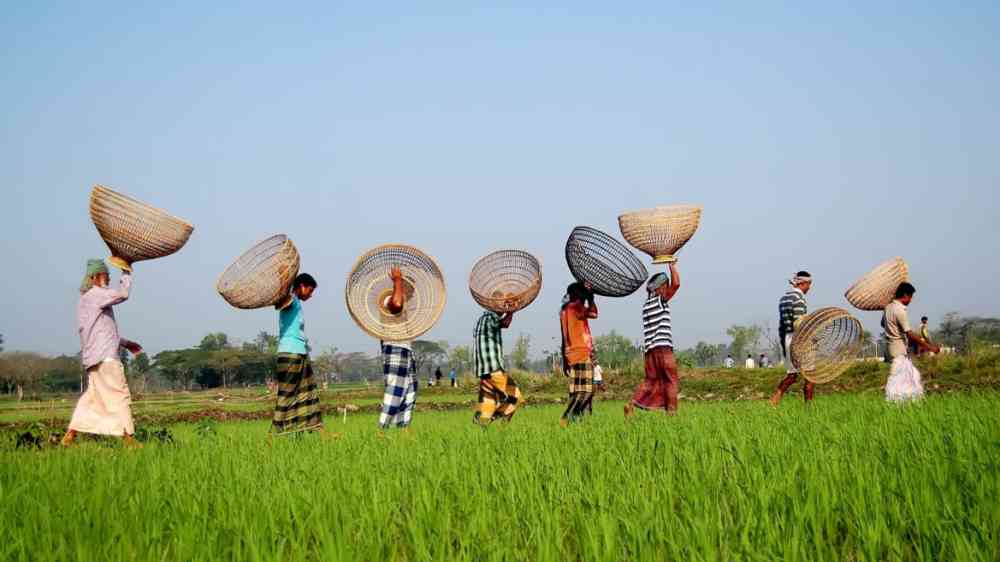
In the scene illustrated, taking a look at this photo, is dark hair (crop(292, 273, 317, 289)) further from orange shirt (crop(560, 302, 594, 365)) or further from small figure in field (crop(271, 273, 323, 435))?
orange shirt (crop(560, 302, 594, 365))

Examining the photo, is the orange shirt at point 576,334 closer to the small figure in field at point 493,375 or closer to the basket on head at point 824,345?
the small figure in field at point 493,375

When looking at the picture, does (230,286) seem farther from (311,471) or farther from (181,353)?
(181,353)

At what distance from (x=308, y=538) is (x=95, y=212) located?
4300mm

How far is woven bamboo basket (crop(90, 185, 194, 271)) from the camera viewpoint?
615 cm

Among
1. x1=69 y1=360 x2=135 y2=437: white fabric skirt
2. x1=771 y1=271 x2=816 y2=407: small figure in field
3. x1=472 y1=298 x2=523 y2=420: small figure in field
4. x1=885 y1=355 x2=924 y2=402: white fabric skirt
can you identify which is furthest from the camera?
x1=771 y1=271 x2=816 y2=407: small figure in field

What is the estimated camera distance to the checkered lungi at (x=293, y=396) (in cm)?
679

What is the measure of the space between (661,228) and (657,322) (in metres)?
1.25

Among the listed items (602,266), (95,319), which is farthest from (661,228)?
(95,319)

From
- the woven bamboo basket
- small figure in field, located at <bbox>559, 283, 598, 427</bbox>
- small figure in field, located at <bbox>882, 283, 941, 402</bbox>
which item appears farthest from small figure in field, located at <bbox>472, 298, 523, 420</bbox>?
small figure in field, located at <bbox>882, 283, 941, 402</bbox>

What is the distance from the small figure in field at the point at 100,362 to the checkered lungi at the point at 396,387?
2143 millimetres

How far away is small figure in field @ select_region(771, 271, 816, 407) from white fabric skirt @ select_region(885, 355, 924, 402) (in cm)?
89

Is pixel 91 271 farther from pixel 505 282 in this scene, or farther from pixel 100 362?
pixel 505 282

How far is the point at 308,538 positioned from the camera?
9.68ft

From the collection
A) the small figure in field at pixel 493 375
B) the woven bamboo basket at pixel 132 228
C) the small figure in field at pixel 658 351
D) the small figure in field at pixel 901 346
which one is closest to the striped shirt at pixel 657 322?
the small figure in field at pixel 658 351
